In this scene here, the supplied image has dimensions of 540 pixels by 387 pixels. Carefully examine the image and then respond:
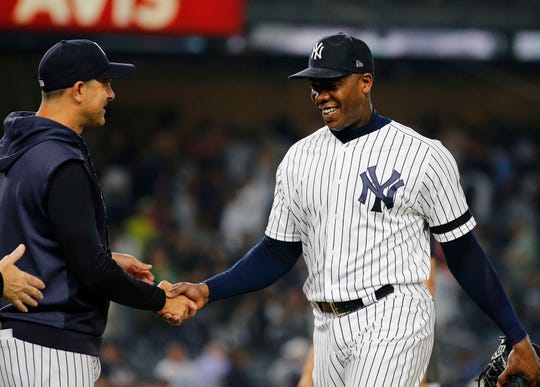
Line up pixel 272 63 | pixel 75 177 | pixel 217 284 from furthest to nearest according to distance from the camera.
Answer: pixel 272 63, pixel 217 284, pixel 75 177

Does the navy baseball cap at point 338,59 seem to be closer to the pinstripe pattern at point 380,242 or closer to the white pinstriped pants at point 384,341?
the pinstripe pattern at point 380,242

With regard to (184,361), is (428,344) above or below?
above

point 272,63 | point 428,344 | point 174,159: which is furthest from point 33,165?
point 272,63

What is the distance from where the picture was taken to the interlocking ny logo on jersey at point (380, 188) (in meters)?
4.12

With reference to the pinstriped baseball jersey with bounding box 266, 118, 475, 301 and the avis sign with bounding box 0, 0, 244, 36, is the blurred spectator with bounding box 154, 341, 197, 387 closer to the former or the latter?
the avis sign with bounding box 0, 0, 244, 36

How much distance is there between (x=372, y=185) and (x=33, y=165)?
1.25 m

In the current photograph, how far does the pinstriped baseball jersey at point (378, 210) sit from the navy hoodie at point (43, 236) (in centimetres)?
83

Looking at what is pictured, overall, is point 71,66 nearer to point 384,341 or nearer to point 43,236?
point 43,236

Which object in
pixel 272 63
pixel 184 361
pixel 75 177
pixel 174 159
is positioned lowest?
pixel 184 361

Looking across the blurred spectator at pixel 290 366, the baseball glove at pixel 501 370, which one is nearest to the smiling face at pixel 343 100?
the baseball glove at pixel 501 370

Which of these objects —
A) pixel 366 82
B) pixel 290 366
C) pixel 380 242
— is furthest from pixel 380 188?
pixel 290 366

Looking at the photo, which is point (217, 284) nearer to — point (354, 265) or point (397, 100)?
point (354, 265)

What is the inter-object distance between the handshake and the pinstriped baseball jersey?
20.4 inches

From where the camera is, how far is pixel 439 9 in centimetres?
1268
